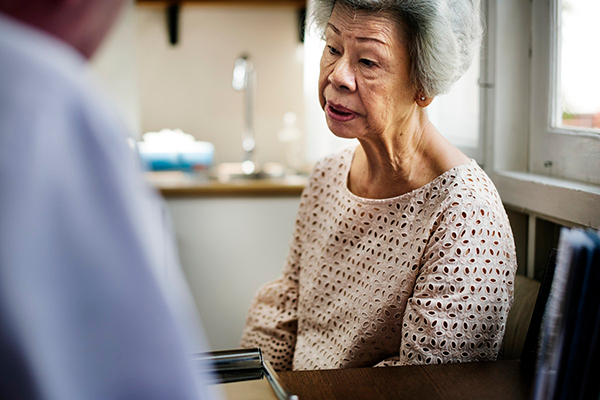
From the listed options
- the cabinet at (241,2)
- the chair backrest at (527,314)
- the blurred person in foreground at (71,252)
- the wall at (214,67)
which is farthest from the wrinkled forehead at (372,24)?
the wall at (214,67)

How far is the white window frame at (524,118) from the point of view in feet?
4.42

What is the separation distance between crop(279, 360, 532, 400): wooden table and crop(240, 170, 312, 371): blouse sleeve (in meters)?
0.55

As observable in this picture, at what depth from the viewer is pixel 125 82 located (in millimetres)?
3562

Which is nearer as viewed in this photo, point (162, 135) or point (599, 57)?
point (599, 57)

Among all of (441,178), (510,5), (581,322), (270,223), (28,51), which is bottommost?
(270,223)

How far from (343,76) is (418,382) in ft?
1.97

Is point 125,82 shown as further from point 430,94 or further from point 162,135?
point 430,94

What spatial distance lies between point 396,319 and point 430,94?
444mm

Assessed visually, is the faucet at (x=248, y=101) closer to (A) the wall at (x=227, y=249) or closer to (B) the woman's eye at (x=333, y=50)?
(A) the wall at (x=227, y=249)

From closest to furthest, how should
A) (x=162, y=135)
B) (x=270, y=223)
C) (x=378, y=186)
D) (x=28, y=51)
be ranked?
(x=28, y=51)
(x=378, y=186)
(x=270, y=223)
(x=162, y=135)

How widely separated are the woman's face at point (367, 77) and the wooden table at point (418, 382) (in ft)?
1.62

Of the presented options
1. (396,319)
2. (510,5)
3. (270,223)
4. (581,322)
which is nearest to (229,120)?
(270,223)

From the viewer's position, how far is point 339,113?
1.26m

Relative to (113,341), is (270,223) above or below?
below
